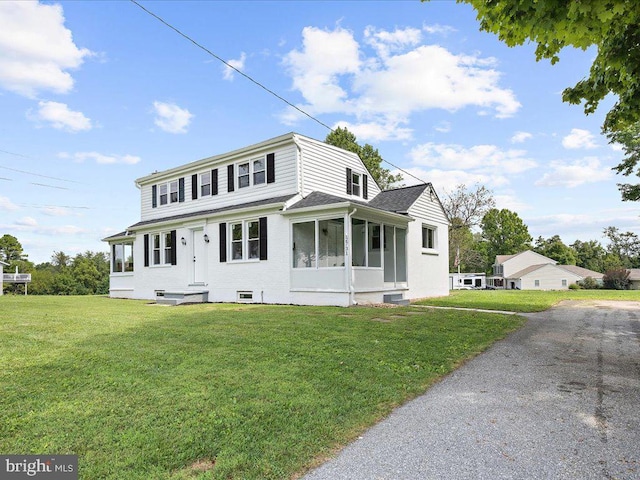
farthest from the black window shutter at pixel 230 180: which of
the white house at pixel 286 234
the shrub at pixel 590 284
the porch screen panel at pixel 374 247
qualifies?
the shrub at pixel 590 284

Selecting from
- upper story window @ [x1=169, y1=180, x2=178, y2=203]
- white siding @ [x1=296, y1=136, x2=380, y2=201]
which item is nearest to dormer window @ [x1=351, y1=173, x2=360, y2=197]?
white siding @ [x1=296, y1=136, x2=380, y2=201]

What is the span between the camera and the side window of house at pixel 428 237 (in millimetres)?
16859

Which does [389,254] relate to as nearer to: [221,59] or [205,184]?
[205,184]

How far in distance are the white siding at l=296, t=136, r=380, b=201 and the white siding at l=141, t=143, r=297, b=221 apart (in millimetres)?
434

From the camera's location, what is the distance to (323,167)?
14.9m

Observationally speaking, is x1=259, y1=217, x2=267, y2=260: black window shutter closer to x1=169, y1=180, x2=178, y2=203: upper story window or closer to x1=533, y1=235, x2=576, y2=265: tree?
x1=169, y1=180, x2=178, y2=203: upper story window

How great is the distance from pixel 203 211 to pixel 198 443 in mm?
14611

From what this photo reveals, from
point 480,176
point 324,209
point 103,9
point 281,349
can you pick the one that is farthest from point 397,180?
point 281,349

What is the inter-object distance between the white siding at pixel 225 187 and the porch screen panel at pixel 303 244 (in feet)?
5.01

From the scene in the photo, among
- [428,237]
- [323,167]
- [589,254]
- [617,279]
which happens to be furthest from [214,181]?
[589,254]

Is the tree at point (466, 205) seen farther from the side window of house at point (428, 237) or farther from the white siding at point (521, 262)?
the white siding at point (521, 262)

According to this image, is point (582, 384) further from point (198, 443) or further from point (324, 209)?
point (324, 209)

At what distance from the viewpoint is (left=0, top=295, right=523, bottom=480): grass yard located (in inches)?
110

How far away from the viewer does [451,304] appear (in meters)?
13.1
